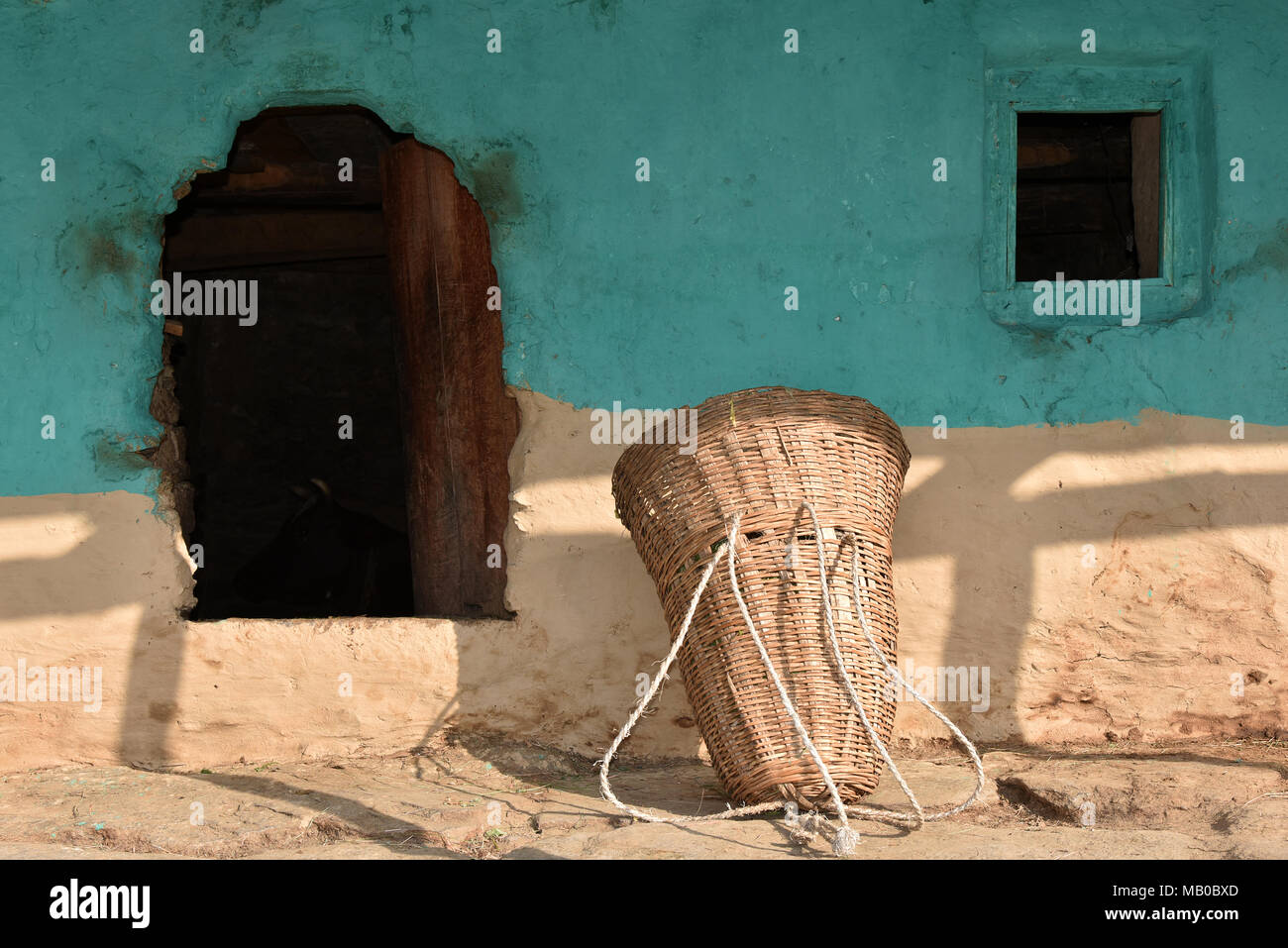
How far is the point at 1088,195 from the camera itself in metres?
7.02

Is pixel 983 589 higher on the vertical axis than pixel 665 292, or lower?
lower

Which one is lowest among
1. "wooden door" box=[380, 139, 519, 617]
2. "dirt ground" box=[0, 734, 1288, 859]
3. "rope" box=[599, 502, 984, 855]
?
"dirt ground" box=[0, 734, 1288, 859]

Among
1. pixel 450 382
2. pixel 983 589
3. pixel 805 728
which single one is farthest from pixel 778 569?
pixel 450 382

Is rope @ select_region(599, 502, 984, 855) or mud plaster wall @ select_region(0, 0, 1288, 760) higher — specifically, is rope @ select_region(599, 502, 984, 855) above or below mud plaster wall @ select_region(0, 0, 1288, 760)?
below

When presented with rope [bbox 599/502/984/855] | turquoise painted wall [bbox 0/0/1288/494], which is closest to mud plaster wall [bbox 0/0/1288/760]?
turquoise painted wall [bbox 0/0/1288/494]

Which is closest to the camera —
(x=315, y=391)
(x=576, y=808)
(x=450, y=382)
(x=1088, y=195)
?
(x=576, y=808)

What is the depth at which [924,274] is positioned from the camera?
13.5 feet

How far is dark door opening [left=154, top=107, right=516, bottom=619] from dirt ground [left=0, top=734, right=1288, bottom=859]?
31.7 inches

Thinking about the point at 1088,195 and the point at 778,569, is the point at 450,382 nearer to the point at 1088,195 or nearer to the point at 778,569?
the point at 778,569

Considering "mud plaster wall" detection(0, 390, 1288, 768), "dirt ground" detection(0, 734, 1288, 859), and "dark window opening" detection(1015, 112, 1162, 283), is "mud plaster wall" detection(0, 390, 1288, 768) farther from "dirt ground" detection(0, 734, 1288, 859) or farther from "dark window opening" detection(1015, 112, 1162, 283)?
"dark window opening" detection(1015, 112, 1162, 283)

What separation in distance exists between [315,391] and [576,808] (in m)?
6.96

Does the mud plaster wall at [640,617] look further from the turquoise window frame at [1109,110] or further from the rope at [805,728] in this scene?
the rope at [805,728]

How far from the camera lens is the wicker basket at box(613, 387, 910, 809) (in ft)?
10.9

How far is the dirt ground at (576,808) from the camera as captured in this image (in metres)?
3.24
